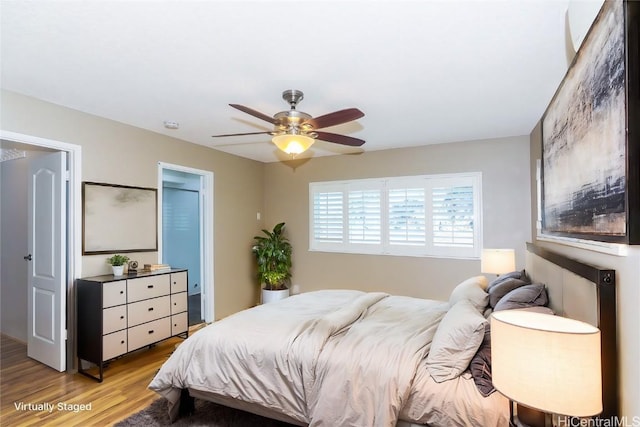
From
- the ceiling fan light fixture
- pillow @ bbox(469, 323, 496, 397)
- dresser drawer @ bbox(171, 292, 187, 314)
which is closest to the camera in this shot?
pillow @ bbox(469, 323, 496, 397)

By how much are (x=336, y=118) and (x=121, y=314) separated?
107 inches

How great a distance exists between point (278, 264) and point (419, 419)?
3.83 m

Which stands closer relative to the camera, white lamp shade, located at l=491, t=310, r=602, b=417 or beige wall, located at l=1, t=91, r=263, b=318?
white lamp shade, located at l=491, t=310, r=602, b=417

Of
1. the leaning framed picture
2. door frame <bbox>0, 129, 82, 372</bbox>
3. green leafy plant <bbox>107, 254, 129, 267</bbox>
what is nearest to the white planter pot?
green leafy plant <bbox>107, 254, 129, 267</bbox>

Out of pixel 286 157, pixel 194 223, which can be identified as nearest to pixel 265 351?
pixel 286 157

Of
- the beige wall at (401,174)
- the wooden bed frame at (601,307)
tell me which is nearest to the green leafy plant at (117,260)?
the beige wall at (401,174)

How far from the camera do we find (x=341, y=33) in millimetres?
1969

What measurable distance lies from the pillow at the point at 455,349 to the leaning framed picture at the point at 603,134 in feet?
2.35

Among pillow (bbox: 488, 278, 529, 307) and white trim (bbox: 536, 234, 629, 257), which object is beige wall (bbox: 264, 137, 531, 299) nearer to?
pillow (bbox: 488, 278, 529, 307)

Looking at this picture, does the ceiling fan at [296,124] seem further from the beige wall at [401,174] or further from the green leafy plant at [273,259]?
the green leafy plant at [273,259]

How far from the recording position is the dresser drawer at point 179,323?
3734mm

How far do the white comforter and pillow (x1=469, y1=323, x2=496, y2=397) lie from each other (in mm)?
285

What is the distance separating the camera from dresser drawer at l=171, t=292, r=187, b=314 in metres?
3.73

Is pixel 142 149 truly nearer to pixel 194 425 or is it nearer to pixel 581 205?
pixel 194 425
